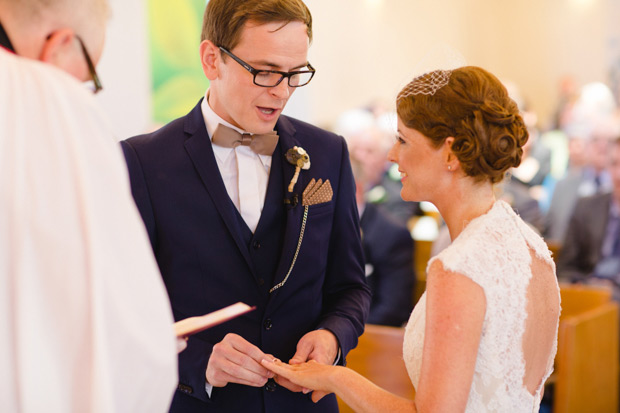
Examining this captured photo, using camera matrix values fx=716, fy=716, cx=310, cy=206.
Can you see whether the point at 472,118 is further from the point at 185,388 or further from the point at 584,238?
the point at 584,238

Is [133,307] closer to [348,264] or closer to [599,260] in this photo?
[348,264]

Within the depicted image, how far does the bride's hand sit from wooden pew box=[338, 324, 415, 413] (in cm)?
140

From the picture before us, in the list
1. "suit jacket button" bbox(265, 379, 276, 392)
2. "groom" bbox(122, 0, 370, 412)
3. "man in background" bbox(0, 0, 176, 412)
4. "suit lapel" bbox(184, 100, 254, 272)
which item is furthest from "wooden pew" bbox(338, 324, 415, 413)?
"man in background" bbox(0, 0, 176, 412)

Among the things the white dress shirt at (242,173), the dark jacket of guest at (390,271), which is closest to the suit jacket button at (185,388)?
the white dress shirt at (242,173)

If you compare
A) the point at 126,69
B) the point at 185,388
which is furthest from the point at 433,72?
the point at 126,69

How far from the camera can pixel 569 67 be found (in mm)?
16109

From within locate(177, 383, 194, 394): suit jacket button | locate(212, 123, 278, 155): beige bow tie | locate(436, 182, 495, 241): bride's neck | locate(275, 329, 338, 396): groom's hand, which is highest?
locate(212, 123, 278, 155): beige bow tie

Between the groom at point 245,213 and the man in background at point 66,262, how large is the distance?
67 centimetres

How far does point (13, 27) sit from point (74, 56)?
115 mm

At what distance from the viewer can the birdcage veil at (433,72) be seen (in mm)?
1921

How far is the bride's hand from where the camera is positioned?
5.99 feet

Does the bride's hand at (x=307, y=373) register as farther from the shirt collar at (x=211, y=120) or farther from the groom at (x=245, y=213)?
the shirt collar at (x=211, y=120)

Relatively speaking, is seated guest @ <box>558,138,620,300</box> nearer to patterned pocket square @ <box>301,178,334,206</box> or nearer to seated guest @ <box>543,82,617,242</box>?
seated guest @ <box>543,82,617,242</box>

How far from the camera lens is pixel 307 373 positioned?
6.07 feet
